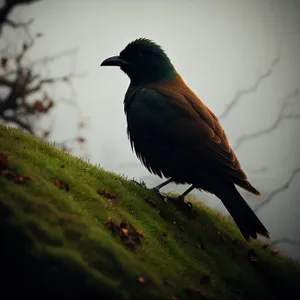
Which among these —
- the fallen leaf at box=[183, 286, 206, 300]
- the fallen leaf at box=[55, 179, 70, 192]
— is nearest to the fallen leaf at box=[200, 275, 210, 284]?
the fallen leaf at box=[183, 286, 206, 300]

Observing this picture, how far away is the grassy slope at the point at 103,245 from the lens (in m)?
2.55

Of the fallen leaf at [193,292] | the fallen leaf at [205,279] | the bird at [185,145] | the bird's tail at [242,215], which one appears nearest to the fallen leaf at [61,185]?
the fallen leaf at [193,292]

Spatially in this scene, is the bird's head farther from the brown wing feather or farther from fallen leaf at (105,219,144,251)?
fallen leaf at (105,219,144,251)

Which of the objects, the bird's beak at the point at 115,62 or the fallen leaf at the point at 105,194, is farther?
the bird's beak at the point at 115,62

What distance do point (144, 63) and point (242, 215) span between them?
8.21 feet

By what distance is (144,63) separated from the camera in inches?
217

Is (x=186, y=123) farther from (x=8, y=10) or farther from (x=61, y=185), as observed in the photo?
(x=8, y=10)

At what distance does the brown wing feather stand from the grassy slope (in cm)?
68

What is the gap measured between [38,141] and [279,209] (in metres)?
7.06

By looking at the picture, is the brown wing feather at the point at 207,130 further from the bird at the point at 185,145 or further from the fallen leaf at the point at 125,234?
the fallen leaf at the point at 125,234

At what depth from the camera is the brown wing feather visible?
14.4 ft

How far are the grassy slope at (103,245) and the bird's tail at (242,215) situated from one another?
31 centimetres

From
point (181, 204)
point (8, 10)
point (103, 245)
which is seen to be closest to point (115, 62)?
point (181, 204)

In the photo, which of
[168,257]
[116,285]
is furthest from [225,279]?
[116,285]
